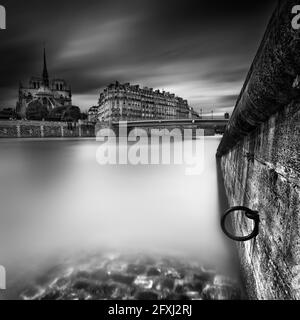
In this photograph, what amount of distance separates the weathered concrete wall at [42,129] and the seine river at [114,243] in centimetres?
5488

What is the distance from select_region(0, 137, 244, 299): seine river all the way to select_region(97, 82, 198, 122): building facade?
85727mm

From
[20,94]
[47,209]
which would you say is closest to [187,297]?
[47,209]

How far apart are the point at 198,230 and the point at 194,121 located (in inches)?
1553

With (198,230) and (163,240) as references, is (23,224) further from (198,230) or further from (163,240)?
(198,230)

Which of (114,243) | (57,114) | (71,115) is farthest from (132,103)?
(114,243)

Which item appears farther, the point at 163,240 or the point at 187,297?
the point at 163,240

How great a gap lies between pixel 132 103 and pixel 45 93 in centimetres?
5334

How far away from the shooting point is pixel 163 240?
5.41m

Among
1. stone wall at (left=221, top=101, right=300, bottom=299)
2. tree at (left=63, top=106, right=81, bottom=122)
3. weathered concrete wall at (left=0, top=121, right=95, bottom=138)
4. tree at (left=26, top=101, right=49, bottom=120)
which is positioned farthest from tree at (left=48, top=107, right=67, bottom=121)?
stone wall at (left=221, top=101, right=300, bottom=299)

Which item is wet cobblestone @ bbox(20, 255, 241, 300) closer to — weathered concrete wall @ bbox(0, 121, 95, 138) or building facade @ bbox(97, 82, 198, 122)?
weathered concrete wall @ bbox(0, 121, 95, 138)

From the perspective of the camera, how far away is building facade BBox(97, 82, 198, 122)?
9319cm

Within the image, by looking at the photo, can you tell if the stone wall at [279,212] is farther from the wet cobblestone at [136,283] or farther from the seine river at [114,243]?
the seine river at [114,243]

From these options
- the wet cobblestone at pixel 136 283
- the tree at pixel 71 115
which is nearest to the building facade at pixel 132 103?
the tree at pixel 71 115
